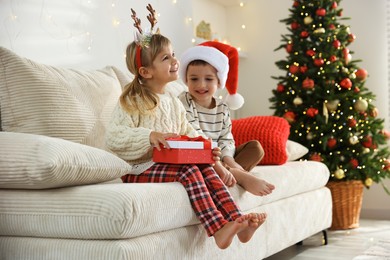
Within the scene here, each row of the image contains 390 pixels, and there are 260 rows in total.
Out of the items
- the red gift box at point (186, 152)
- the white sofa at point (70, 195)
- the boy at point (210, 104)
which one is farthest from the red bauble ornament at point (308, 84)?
the red gift box at point (186, 152)

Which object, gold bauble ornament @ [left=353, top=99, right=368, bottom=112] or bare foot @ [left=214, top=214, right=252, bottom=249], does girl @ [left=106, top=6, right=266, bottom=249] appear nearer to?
bare foot @ [left=214, top=214, right=252, bottom=249]

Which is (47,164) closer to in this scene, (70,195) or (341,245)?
(70,195)

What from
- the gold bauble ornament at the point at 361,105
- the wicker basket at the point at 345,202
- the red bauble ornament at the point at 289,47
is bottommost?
the wicker basket at the point at 345,202

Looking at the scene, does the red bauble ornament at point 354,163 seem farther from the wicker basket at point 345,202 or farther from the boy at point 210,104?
the boy at point 210,104

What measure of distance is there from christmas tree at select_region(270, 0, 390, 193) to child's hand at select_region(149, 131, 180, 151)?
2.08 metres

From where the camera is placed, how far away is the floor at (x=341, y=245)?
331 centimetres

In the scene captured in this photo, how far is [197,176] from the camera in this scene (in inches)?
84.3

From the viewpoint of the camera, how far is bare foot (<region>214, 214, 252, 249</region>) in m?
2.02

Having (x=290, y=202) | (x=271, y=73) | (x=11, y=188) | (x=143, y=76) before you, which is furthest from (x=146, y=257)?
(x=271, y=73)

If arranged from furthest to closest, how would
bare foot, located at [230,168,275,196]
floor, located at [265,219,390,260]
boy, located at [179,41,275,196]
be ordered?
1. floor, located at [265,219,390,260]
2. boy, located at [179,41,275,196]
3. bare foot, located at [230,168,275,196]

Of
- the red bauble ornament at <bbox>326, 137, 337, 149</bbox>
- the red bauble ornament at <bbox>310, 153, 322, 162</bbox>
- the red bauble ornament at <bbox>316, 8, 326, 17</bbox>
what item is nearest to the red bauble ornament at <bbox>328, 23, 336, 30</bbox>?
the red bauble ornament at <bbox>316, 8, 326, 17</bbox>

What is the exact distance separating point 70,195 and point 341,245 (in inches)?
87.8

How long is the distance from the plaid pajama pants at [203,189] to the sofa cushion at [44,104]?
34 cm

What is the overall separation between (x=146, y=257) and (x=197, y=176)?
435 mm
